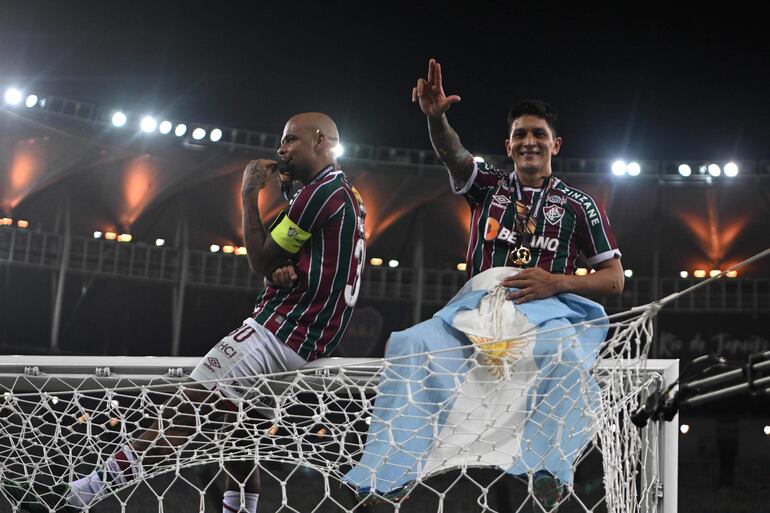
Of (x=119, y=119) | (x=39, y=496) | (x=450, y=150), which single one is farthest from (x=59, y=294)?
(x=450, y=150)

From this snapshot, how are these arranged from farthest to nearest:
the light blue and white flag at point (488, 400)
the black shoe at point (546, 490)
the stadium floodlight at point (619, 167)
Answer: the stadium floodlight at point (619, 167) → the light blue and white flag at point (488, 400) → the black shoe at point (546, 490)

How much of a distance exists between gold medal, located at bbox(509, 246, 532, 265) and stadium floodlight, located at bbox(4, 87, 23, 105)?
15.5 metres

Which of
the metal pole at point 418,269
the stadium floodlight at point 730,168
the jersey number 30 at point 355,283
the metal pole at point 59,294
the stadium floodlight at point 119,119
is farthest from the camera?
the metal pole at point 418,269

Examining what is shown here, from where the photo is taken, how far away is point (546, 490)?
2980 millimetres

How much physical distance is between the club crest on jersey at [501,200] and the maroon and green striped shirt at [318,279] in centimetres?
56

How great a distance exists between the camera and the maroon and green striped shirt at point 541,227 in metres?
3.55

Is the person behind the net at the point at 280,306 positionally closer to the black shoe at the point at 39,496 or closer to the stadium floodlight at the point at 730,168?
the black shoe at the point at 39,496

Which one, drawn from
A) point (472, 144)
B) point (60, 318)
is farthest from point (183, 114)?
point (472, 144)

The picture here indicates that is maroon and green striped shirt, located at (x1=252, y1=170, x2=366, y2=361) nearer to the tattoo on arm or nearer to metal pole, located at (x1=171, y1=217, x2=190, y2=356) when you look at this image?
the tattoo on arm

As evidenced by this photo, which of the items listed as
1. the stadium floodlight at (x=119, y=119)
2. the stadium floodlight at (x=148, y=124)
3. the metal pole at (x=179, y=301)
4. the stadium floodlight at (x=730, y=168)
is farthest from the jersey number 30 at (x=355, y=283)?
the metal pole at (x=179, y=301)

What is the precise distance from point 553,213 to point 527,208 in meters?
0.10

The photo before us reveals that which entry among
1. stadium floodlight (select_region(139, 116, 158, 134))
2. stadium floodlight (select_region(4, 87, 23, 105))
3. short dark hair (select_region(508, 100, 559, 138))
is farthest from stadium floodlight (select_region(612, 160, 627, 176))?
short dark hair (select_region(508, 100, 559, 138))

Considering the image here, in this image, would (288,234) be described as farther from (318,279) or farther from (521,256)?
(521,256)

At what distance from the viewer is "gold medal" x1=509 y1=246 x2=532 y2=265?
11.5 feet
